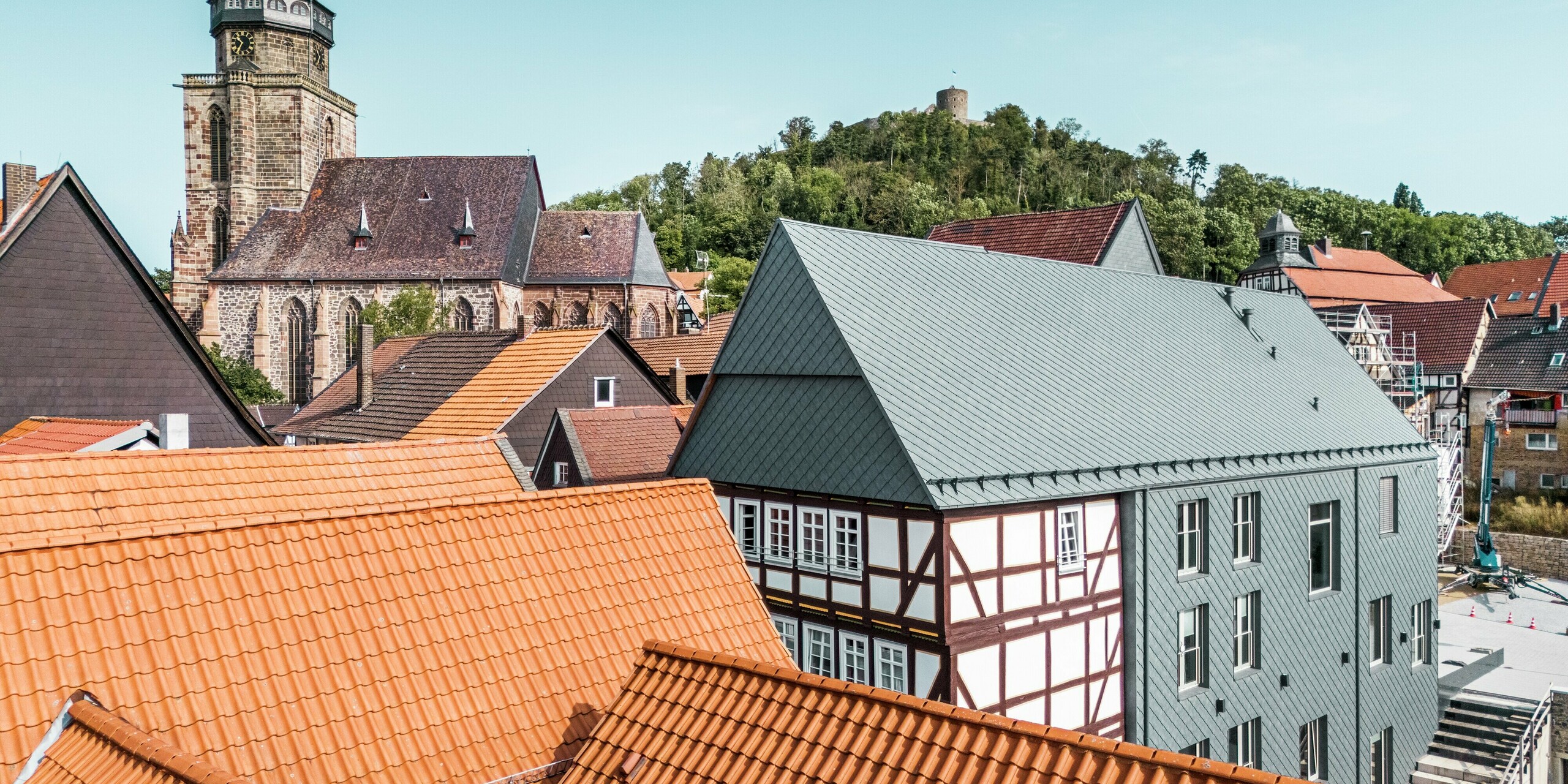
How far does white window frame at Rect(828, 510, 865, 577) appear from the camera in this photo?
1453 centimetres

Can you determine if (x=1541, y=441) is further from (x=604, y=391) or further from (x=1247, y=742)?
(x=604, y=391)

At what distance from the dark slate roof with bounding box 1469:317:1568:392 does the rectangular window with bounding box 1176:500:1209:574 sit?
32699 mm

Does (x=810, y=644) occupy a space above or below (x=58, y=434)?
below

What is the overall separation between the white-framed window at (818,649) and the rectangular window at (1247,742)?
682cm

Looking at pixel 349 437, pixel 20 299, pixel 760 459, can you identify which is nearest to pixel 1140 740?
pixel 760 459

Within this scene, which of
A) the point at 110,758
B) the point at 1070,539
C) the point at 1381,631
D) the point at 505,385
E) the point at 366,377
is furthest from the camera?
the point at 366,377

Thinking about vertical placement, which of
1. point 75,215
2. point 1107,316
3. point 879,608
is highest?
point 75,215

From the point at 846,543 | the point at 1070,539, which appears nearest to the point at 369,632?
the point at 846,543

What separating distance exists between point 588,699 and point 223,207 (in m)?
58.1

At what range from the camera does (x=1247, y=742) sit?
17375 mm

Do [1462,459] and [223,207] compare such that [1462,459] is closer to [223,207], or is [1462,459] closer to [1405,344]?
[1405,344]

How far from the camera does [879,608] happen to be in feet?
46.4

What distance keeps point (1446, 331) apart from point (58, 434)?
48711 mm

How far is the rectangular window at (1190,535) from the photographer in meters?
16.5
